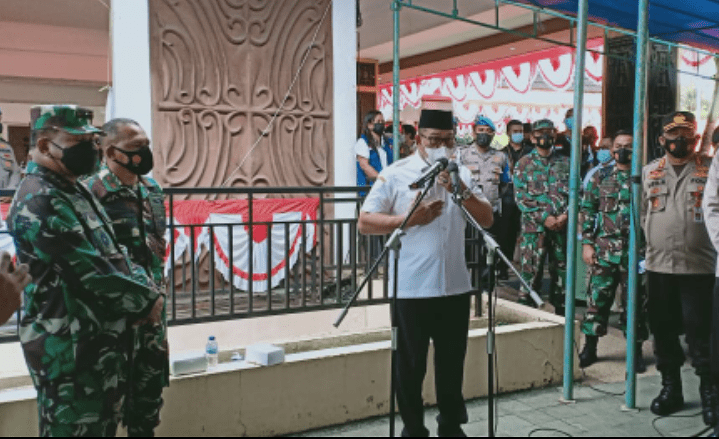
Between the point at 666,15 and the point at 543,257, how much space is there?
103 inches

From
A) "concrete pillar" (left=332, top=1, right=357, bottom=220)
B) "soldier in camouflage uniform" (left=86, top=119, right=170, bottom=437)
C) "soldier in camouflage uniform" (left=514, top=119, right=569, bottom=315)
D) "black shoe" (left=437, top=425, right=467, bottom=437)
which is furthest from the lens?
"concrete pillar" (left=332, top=1, right=357, bottom=220)

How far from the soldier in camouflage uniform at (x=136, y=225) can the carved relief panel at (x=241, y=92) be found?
378cm

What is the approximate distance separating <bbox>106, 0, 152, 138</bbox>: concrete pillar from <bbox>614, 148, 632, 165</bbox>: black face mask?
444 cm

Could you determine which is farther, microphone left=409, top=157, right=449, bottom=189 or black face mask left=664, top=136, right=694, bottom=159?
black face mask left=664, top=136, right=694, bottom=159

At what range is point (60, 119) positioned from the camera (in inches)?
109

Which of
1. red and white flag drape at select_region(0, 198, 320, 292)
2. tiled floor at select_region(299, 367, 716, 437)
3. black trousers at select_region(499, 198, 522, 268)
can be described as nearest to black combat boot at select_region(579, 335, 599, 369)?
tiled floor at select_region(299, 367, 716, 437)

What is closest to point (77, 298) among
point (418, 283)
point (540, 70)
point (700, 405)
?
point (418, 283)

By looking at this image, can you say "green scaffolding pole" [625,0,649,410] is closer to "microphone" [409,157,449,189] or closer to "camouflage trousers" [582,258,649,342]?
"camouflage trousers" [582,258,649,342]

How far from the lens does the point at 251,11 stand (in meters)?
7.54

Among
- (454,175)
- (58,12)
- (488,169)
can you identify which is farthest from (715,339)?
(58,12)

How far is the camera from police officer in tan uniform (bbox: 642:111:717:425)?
454 centimetres

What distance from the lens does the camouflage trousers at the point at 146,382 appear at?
3404 millimetres

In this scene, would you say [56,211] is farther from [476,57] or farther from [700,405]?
[476,57]

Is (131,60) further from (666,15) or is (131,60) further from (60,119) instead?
(666,15)
